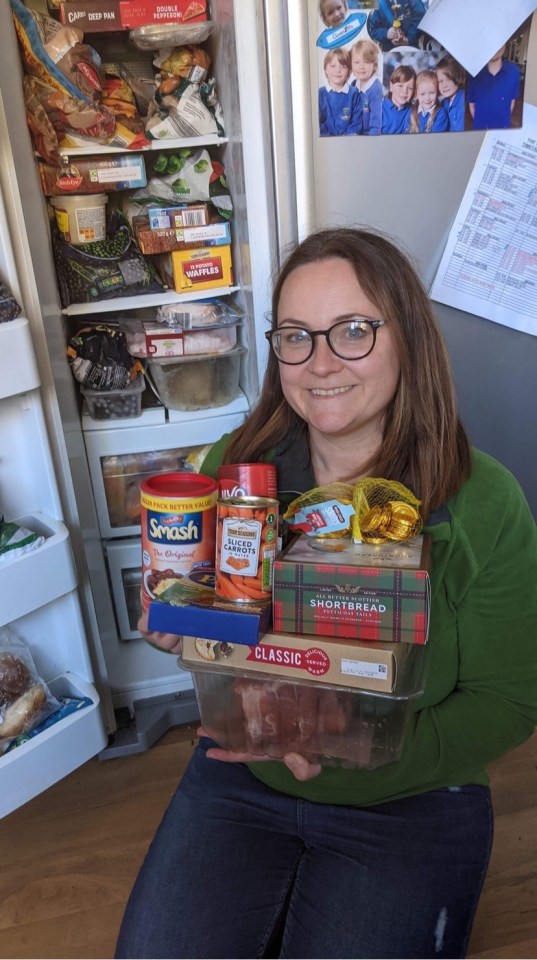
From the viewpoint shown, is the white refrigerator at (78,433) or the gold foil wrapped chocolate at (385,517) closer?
the gold foil wrapped chocolate at (385,517)

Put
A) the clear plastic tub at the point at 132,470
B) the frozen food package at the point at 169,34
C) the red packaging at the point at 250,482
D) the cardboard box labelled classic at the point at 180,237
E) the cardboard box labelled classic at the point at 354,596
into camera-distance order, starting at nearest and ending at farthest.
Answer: the cardboard box labelled classic at the point at 354,596, the red packaging at the point at 250,482, the frozen food package at the point at 169,34, the cardboard box labelled classic at the point at 180,237, the clear plastic tub at the point at 132,470

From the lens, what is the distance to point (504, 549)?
958 millimetres

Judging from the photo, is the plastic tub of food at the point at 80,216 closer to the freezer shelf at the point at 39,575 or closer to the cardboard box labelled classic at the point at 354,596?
the freezer shelf at the point at 39,575

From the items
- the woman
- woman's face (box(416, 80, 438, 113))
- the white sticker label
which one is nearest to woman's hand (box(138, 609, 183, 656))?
the woman

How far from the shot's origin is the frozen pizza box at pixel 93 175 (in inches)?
54.4

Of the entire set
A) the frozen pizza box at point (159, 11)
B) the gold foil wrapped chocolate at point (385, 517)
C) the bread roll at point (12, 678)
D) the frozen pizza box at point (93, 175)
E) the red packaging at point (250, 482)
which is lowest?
the bread roll at point (12, 678)

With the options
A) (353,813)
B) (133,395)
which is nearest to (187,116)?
(133,395)

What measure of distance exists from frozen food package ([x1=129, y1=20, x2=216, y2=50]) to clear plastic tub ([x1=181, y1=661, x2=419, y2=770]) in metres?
1.13

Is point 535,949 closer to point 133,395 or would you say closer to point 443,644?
point 443,644

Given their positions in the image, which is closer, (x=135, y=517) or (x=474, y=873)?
(x=474, y=873)

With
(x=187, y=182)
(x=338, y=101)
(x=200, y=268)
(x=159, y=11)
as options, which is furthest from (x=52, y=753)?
(x=159, y=11)

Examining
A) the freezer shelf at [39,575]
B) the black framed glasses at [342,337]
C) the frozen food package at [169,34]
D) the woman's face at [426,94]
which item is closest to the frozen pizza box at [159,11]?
the frozen food package at [169,34]

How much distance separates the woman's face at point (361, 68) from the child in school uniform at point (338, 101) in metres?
0.01

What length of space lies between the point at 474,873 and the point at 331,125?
1.16 meters
